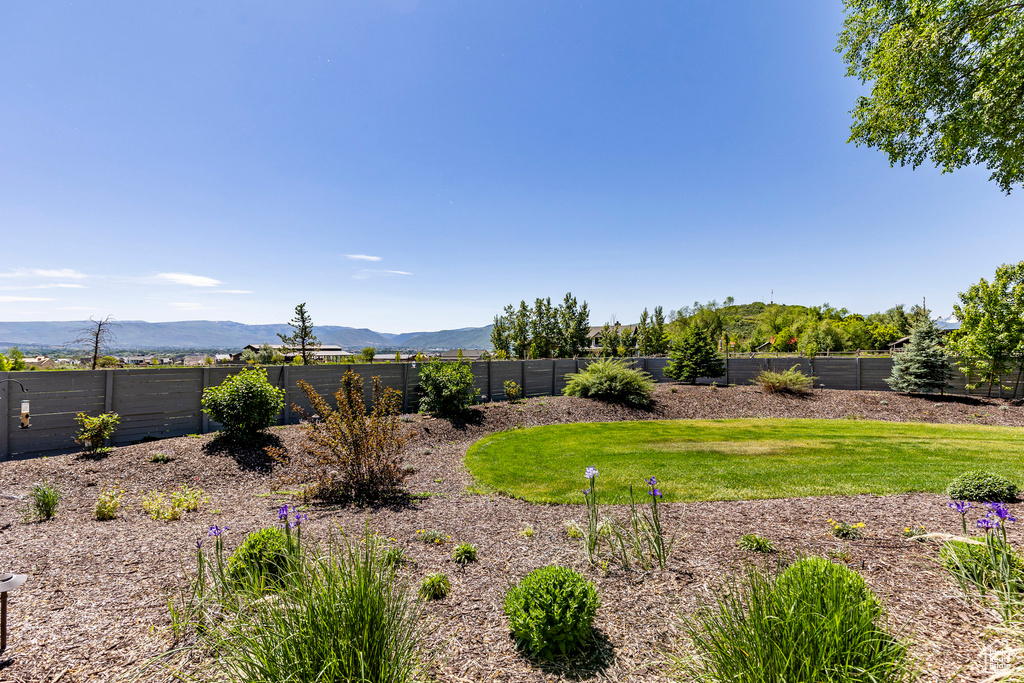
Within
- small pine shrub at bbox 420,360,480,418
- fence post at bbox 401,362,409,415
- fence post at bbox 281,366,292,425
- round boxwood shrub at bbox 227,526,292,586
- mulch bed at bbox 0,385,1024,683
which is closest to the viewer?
mulch bed at bbox 0,385,1024,683

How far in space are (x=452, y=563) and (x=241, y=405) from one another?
19.4ft

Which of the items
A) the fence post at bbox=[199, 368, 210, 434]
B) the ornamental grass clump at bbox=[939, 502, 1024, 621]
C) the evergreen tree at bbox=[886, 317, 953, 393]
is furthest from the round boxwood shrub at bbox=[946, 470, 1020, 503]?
the evergreen tree at bbox=[886, 317, 953, 393]

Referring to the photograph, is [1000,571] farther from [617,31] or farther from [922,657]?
[617,31]

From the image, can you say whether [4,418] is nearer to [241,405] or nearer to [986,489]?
[241,405]

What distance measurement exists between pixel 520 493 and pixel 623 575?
2.84m

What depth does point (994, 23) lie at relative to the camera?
6.81 m

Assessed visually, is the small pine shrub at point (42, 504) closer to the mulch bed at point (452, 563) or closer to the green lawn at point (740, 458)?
the mulch bed at point (452, 563)

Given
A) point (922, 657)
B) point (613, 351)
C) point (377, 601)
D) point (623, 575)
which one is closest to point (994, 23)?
point (922, 657)

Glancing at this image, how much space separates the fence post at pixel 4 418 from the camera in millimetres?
6609

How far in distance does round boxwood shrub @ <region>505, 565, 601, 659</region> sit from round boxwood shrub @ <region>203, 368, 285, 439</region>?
6.84 m

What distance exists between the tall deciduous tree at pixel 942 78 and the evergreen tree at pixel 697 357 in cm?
1034

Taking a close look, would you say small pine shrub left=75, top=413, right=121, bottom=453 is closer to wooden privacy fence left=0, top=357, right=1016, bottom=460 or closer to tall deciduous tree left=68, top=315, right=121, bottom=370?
wooden privacy fence left=0, top=357, right=1016, bottom=460

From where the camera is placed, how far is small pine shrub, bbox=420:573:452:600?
2.97 m

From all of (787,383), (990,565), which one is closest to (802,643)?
(990,565)
